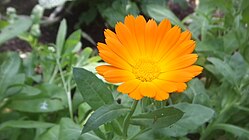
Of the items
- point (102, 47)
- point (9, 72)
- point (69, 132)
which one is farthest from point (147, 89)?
point (9, 72)

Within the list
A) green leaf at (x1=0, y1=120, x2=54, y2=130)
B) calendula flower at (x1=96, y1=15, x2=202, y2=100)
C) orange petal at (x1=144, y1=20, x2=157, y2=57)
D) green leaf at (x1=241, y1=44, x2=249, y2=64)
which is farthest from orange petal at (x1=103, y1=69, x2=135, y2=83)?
green leaf at (x1=241, y1=44, x2=249, y2=64)

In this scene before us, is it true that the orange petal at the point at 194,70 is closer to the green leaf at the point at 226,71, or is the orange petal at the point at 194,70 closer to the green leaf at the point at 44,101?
the green leaf at the point at 226,71

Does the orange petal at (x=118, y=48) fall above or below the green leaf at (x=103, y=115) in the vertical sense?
above

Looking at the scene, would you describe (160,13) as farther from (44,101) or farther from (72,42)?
(44,101)

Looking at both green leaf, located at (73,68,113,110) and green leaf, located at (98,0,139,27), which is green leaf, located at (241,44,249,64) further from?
green leaf, located at (73,68,113,110)

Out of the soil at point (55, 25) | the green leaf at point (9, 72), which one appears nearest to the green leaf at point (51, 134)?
the green leaf at point (9, 72)

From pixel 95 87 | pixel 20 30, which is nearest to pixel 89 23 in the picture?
pixel 20 30

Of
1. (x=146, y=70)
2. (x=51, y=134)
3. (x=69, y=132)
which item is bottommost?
(x=51, y=134)
